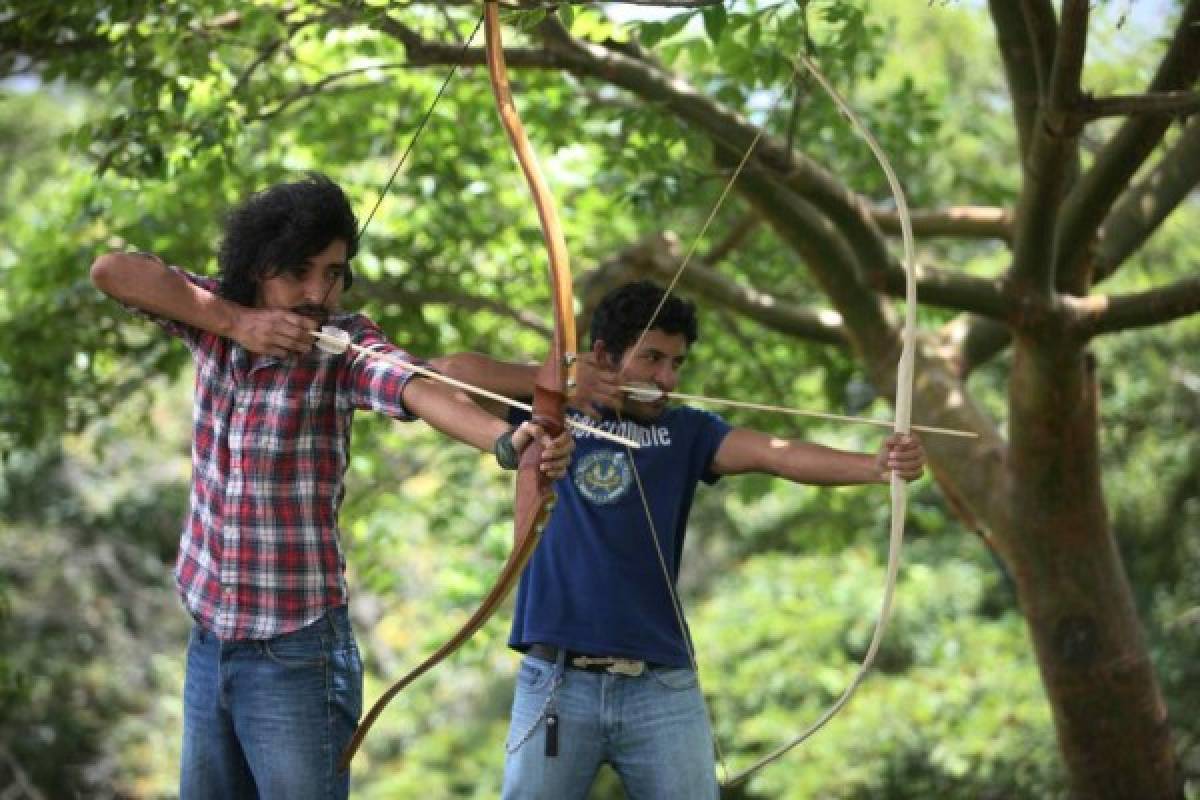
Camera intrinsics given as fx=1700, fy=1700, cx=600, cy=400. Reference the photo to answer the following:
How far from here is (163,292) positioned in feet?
7.54

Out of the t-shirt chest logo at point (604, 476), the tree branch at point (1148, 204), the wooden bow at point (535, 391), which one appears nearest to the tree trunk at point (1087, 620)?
the tree branch at point (1148, 204)

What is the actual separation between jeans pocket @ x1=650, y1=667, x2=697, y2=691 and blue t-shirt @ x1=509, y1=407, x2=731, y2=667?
16 mm

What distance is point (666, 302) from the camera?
267 centimetres

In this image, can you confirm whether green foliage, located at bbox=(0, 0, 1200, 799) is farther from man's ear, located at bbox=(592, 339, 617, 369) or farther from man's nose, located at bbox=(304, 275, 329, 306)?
man's nose, located at bbox=(304, 275, 329, 306)

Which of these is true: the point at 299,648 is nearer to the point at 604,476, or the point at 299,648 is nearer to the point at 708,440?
the point at 604,476

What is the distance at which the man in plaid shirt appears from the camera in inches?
88.4

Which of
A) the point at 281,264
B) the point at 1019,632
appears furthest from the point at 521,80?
the point at 1019,632

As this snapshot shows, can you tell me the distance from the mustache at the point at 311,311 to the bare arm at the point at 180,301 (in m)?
0.03

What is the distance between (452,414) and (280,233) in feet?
1.27

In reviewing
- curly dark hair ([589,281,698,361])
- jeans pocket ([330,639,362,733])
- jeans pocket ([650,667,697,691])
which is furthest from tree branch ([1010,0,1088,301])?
jeans pocket ([330,639,362,733])

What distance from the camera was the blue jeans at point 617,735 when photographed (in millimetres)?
2492

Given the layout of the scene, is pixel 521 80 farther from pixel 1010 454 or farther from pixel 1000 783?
pixel 1000 783

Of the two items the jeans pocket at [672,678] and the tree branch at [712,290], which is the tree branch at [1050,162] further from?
the jeans pocket at [672,678]

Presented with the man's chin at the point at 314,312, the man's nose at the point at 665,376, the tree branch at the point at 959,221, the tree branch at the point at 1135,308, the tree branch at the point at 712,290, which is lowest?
the man's nose at the point at 665,376
